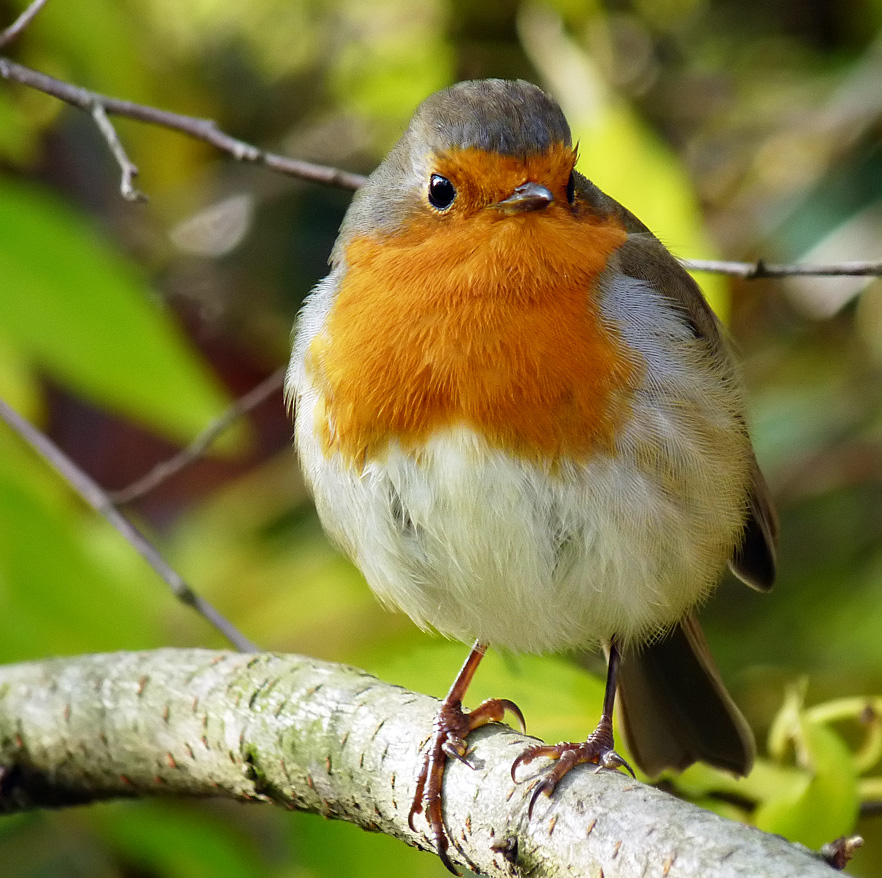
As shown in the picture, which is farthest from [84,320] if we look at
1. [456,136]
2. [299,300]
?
[299,300]

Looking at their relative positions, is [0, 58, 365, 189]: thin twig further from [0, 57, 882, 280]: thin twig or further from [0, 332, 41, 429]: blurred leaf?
[0, 332, 41, 429]: blurred leaf

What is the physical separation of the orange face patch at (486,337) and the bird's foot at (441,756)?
0.61 m

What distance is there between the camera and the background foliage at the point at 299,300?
313cm

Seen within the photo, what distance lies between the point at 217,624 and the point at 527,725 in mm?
784

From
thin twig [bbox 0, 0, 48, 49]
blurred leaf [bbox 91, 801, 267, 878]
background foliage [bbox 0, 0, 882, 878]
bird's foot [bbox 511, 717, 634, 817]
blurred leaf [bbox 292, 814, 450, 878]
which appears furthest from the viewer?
blurred leaf [bbox 91, 801, 267, 878]

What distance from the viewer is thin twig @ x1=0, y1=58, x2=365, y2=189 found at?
118 inches

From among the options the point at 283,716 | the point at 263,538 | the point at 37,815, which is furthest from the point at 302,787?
the point at 263,538

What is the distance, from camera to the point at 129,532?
327 cm

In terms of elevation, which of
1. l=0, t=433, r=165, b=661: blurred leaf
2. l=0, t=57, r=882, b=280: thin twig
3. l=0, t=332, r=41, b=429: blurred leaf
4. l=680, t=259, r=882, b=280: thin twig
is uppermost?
l=0, t=57, r=882, b=280: thin twig

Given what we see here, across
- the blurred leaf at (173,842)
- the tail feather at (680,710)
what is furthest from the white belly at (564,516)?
the blurred leaf at (173,842)

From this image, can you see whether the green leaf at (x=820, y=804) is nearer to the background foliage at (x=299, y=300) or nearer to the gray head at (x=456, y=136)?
the background foliage at (x=299, y=300)

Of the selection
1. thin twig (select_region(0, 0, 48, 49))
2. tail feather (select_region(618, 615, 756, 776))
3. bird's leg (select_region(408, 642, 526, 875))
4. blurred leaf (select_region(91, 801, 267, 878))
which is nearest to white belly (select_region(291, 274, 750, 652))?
bird's leg (select_region(408, 642, 526, 875))

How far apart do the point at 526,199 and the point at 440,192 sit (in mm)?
261

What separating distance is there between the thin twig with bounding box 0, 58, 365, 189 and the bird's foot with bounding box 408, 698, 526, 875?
1285 millimetres
